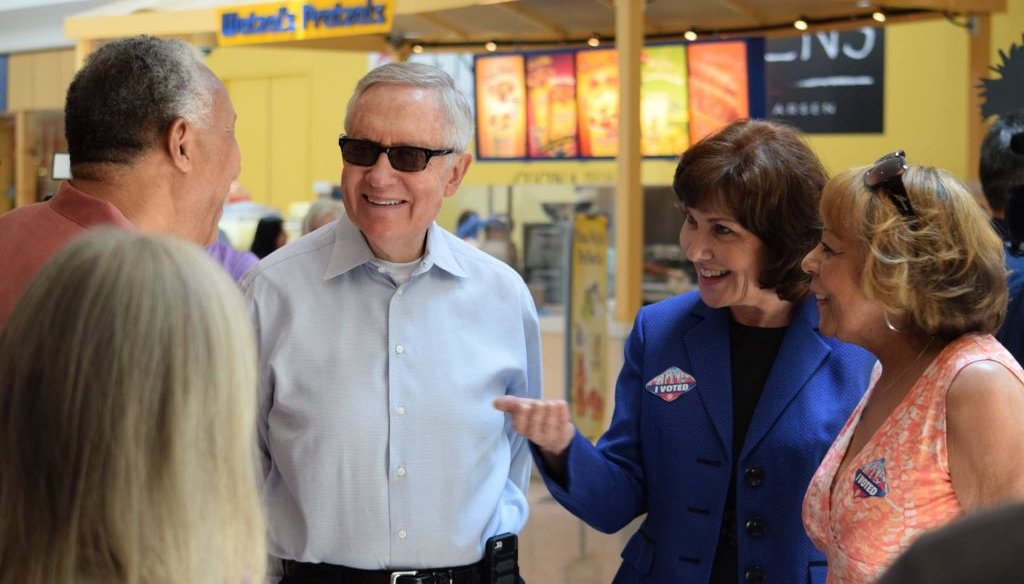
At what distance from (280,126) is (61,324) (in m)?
15.1

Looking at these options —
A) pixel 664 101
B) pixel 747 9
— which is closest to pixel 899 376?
pixel 747 9

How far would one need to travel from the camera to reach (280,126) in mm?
16047

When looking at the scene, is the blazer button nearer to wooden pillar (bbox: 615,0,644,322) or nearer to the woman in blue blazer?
the woman in blue blazer

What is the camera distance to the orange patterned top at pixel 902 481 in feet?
6.72

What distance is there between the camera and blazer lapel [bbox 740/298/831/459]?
8.32 feet

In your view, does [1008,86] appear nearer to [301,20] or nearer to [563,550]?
[563,550]

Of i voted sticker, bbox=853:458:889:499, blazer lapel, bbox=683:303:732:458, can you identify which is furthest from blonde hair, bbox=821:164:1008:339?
blazer lapel, bbox=683:303:732:458

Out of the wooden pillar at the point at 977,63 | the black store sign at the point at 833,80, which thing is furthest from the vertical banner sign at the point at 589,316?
the black store sign at the point at 833,80

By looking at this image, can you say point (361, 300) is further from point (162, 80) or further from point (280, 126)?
point (280, 126)

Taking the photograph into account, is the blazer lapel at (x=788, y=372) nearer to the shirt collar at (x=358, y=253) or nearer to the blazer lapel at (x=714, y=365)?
the blazer lapel at (x=714, y=365)

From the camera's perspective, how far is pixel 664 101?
7.98 meters

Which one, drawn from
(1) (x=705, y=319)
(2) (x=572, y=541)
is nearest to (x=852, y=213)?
(1) (x=705, y=319)

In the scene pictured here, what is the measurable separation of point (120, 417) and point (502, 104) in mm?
7558

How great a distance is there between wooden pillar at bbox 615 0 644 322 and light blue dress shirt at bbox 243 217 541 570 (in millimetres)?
3695
